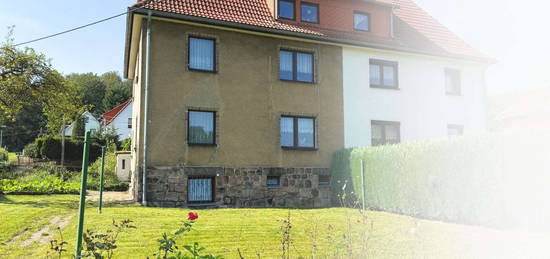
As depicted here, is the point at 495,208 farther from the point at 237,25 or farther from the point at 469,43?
the point at 469,43

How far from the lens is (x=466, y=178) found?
10.9m

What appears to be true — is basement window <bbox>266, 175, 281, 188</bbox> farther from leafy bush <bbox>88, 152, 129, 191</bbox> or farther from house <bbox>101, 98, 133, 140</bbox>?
house <bbox>101, 98, 133, 140</bbox>

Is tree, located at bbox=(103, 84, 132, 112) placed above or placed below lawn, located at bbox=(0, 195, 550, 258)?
above

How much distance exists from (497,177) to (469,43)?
1323cm

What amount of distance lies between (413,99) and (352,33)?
3.99m

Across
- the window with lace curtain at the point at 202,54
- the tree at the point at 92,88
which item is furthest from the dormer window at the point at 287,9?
the tree at the point at 92,88

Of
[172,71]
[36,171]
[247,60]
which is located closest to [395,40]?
[247,60]

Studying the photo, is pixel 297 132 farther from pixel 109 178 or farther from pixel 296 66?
pixel 109 178

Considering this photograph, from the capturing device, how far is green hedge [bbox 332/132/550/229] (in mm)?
9797

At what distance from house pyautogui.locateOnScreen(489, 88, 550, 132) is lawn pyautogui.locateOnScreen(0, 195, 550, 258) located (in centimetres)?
2480

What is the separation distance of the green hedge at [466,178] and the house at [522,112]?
21.5 meters

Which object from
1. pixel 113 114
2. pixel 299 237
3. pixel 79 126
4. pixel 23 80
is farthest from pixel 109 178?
pixel 113 114

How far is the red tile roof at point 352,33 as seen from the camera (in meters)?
15.1

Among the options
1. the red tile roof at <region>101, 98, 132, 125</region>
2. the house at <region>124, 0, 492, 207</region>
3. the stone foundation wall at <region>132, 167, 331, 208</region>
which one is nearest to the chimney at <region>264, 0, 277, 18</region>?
the house at <region>124, 0, 492, 207</region>
